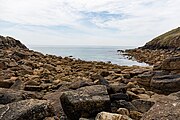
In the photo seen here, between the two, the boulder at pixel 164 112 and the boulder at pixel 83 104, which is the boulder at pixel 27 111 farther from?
the boulder at pixel 164 112

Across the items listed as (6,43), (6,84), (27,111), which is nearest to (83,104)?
(27,111)

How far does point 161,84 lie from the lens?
12.2 m

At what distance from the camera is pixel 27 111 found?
6.55 meters

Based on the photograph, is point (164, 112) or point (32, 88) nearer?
point (164, 112)

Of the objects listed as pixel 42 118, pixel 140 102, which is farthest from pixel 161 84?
pixel 42 118

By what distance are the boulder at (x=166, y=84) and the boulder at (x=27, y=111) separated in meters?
6.35

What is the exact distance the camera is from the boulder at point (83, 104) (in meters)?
7.19

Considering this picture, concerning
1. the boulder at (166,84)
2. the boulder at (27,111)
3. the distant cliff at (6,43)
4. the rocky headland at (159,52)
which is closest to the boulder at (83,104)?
the boulder at (27,111)

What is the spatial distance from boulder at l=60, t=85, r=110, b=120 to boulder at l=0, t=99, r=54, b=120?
1.57 feet

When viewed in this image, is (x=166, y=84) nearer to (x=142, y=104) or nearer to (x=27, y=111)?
(x=142, y=104)

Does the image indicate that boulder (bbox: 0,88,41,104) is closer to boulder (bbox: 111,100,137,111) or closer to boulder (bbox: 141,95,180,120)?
boulder (bbox: 111,100,137,111)

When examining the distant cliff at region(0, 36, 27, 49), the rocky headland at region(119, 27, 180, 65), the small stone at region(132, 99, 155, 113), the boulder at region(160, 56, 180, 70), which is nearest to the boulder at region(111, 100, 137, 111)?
the small stone at region(132, 99, 155, 113)

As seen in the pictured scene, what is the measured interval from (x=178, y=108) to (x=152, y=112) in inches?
21.3

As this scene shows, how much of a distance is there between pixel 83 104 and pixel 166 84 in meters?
5.93
